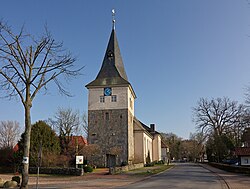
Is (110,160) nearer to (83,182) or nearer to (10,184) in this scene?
(83,182)

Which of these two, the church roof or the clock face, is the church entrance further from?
the church roof

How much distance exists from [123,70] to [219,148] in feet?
76.3

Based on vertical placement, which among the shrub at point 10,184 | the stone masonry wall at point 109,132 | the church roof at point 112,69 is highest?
the church roof at point 112,69

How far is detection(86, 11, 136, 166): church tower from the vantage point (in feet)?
151

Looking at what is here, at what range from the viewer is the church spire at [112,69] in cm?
4891

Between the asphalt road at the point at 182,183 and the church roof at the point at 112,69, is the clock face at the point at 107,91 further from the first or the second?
the asphalt road at the point at 182,183

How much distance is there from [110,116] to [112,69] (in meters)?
7.87

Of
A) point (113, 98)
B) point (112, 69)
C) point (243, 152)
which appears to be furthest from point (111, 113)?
point (243, 152)

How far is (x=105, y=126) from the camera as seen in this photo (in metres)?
47.6

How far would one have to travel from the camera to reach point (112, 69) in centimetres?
5009

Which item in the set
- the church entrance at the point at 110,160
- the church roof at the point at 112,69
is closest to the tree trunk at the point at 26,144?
the church entrance at the point at 110,160

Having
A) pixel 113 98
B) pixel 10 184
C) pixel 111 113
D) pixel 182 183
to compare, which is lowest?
pixel 182 183

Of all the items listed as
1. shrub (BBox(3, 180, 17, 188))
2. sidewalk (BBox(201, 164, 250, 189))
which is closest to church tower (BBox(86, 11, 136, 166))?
sidewalk (BBox(201, 164, 250, 189))

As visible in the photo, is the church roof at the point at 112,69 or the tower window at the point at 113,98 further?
the church roof at the point at 112,69
